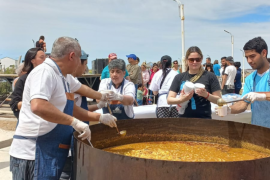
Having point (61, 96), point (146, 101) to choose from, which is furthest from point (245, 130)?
point (146, 101)

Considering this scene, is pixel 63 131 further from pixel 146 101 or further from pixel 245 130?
pixel 146 101

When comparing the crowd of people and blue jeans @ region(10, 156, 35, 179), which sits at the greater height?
the crowd of people

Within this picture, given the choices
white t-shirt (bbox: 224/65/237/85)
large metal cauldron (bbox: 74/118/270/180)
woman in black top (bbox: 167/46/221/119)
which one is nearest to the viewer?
large metal cauldron (bbox: 74/118/270/180)

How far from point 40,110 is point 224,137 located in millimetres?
1777

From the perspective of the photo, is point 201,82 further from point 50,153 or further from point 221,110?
point 50,153

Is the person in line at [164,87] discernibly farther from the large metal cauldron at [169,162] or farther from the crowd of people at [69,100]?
the large metal cauldron at [169,162]

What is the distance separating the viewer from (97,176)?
1564mm

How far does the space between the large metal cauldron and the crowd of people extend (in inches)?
7.0

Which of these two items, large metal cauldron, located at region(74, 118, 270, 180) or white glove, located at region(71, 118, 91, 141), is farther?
white glove, located at region(71, 118, 91, 141)

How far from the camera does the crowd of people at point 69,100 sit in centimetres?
174

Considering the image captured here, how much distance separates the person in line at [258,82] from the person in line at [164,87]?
127 cm

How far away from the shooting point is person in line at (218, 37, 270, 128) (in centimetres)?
244

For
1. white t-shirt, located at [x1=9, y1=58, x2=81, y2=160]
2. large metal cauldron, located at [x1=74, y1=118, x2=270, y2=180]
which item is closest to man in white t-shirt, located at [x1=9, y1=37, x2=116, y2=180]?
white t-shirt, located at [x1=9, y1=58, x2=81, y2=160]

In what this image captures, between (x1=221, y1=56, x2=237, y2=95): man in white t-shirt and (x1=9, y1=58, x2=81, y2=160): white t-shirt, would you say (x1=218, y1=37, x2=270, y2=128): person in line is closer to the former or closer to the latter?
(x1=9, y1=58, x2=81, y2=160): white t-shirt
